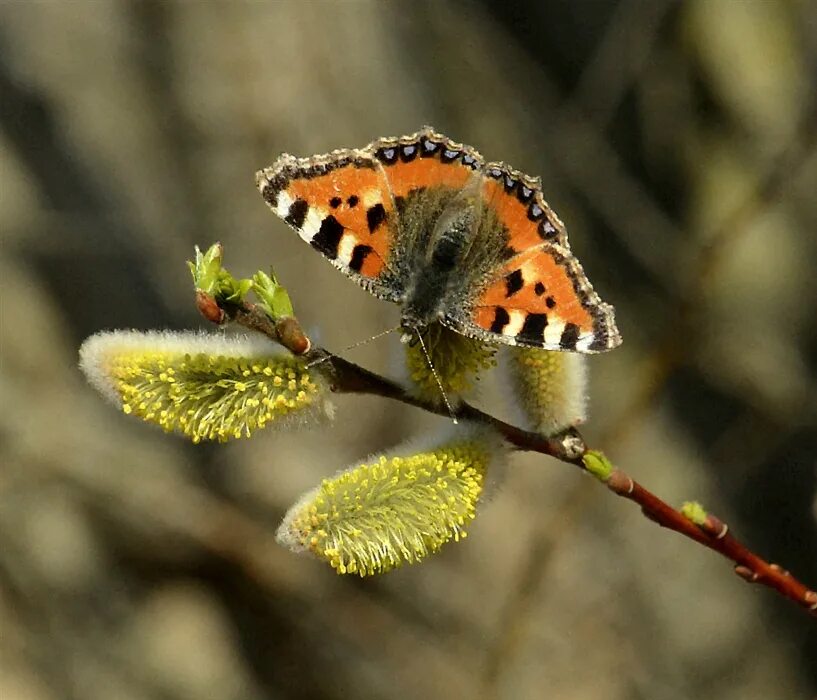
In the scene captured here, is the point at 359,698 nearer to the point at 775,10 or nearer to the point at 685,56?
the point at 685,56

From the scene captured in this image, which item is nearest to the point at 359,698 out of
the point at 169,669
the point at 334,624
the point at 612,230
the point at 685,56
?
the point at 334,624

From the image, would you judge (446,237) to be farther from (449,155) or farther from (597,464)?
(597,464)

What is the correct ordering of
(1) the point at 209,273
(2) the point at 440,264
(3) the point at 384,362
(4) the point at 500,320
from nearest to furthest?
1. (1) the point at 209,273
2. (4) the point at 500,320
3. (2) the point at 440,264
4. (3) the point at 384,362

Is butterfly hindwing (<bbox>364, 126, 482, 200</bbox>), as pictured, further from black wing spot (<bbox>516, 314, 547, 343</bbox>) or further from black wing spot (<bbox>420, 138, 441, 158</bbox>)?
black wing spot (<bbox>516, 314, 547, 343</bbox>)

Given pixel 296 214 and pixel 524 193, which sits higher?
pixel 524 193

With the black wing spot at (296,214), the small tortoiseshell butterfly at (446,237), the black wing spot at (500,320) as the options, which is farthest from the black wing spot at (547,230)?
the black wing spot at (296,214)

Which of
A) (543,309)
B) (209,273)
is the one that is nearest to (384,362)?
(543,309)
